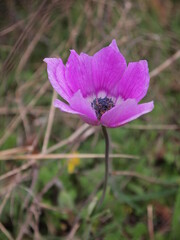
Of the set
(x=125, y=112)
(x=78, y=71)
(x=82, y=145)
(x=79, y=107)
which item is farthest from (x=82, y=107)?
(x=82, y=145)

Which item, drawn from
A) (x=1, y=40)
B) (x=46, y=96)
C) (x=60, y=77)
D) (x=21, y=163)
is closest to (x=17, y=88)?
(x=46, y=96)

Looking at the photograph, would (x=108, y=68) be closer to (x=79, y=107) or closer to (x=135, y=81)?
(x=135, y=81)

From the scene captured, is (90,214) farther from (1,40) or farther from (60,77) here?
(1,40)

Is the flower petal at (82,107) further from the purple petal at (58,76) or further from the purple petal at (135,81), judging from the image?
the purple petal at (135,81)

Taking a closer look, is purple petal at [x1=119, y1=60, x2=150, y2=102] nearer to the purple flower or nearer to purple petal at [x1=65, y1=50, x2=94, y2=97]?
the purple flower

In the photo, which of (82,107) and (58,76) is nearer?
(82,107)
